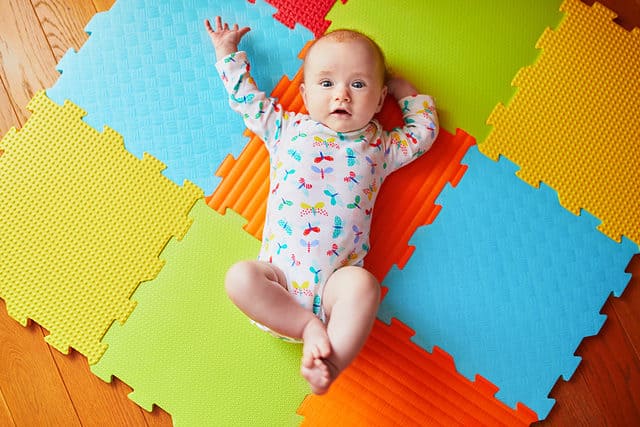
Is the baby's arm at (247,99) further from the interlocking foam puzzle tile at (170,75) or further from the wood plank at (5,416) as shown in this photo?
the wood plank at (5,416)

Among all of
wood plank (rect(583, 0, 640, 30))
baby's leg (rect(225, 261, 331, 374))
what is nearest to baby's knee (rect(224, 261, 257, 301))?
baby's leg (rect(225, 261, 331, 374))

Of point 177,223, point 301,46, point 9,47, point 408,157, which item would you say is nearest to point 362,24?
point 301,46

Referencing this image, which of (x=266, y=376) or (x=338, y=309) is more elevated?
(x=338, y=309)

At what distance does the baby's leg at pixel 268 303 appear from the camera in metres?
1.06

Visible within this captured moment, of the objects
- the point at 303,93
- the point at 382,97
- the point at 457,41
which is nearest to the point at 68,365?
the point at 303,93

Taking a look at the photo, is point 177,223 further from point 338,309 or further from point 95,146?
point 338,309

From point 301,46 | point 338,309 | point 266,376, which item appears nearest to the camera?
point 338,309

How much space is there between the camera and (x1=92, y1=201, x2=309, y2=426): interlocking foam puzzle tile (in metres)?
1.20

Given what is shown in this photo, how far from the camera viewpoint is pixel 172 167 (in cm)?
128

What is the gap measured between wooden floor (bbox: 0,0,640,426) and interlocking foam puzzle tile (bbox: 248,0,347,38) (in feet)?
1.60

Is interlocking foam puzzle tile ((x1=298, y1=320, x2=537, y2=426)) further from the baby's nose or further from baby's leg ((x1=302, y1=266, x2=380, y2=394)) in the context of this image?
the baby's nose

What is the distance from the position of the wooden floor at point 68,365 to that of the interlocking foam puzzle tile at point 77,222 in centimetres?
6

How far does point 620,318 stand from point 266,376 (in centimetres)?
85

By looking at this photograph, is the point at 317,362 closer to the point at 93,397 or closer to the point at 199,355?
the point at 199,355
